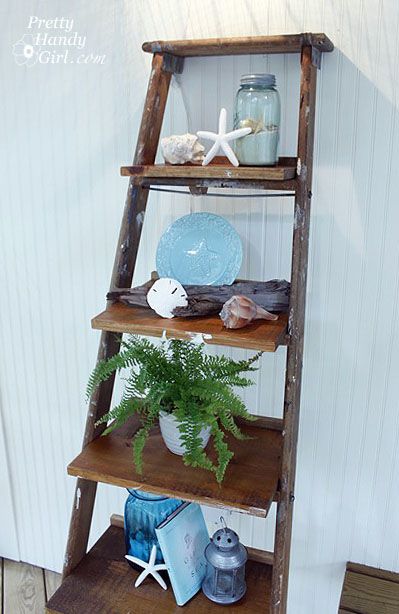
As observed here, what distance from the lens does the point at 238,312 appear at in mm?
1177

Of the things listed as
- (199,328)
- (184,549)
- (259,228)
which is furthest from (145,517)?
(259,228)

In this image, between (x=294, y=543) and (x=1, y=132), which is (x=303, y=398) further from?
(x=1, y=132)

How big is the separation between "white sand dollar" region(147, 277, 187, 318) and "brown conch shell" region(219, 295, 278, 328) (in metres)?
0.09

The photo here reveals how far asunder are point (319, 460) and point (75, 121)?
1107mm

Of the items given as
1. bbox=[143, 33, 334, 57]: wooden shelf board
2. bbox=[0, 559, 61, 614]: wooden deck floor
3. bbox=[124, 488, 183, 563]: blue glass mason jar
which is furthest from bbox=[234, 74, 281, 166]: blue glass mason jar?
bbox=[0, 559, 61, 614]: wooden deck floor

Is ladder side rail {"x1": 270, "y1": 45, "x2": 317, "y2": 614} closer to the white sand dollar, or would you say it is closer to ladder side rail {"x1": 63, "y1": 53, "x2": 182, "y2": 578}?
the white sand dollar

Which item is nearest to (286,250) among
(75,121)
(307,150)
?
(307,150)

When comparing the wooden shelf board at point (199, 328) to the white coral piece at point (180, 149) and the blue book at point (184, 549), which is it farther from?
the blue book at point (184, 549)

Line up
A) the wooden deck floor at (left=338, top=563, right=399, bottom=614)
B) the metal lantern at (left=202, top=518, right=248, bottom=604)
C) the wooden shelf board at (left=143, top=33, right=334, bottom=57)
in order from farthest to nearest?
the wooden deck floor at (left=338, top=563, right=399, bottom=614), the metal lantern at (left=202, top=518, right=248, bottom=604), the wooden shelf board at (left=143, top=33, right=334, bottom=57)

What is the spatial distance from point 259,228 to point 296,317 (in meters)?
0.39

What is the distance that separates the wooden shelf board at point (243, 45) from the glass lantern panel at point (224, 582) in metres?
1.13

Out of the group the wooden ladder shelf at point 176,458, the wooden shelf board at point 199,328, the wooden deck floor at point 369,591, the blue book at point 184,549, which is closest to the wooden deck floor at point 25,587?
the wooden ladder shelf at point 176,458

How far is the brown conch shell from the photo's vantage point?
1.17 m

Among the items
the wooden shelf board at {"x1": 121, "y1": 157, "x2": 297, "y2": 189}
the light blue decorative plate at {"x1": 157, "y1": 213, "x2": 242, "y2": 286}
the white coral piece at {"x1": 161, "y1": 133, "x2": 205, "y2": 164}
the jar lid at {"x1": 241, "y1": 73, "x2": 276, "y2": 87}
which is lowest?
the light blue decorative plate at {"x1": 157, "y1": 213, "x2": 242, "y2": 286}
